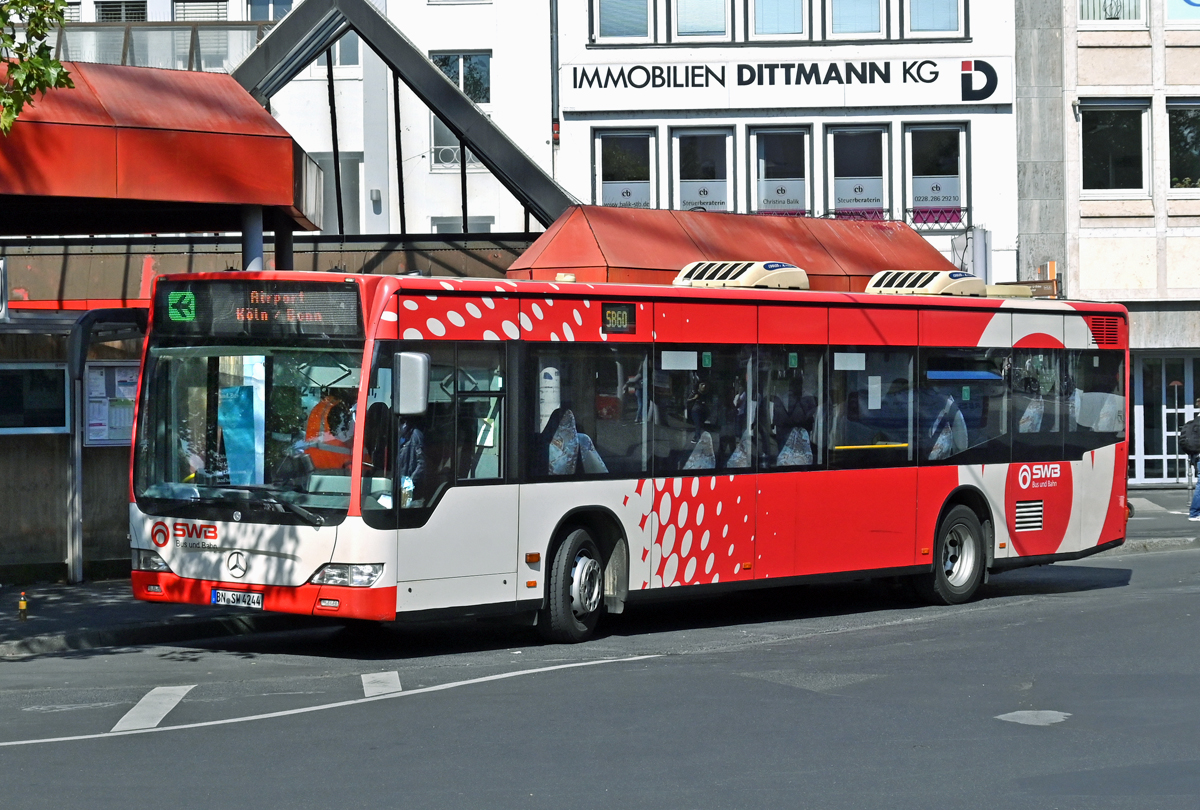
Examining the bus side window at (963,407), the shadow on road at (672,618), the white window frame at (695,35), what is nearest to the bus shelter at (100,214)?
the shadow on road at (672,618)

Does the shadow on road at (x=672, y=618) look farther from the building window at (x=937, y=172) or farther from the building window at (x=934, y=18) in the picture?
the building window at (x=934, y=18)

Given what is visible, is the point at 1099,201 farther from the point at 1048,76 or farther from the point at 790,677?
the point at 790,677

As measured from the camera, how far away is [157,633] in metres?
12.7

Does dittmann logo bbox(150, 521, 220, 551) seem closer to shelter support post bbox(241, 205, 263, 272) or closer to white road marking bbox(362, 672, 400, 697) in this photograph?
white road marking bbox(362, 672, 400, 697)

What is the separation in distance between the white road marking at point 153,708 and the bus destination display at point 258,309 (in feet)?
8.62

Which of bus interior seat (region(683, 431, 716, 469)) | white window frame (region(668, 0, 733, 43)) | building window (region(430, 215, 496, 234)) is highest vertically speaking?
white window frame (region(668, 0, 733, 43))

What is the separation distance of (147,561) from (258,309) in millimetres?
2101

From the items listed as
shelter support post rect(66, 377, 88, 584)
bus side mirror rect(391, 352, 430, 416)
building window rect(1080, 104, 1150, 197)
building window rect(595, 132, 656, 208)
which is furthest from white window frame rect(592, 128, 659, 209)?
bus side mirror rect(391, 352, 430, 416)

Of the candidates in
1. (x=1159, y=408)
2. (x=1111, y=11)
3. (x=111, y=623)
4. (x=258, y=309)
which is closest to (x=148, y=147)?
(x=258, y=309)

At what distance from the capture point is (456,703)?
9422mm

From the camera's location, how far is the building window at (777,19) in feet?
106

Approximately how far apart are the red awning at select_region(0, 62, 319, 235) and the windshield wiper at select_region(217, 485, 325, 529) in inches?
139

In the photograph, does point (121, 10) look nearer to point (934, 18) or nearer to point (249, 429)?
point (934, 18)

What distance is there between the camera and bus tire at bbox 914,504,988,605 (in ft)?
49.6
